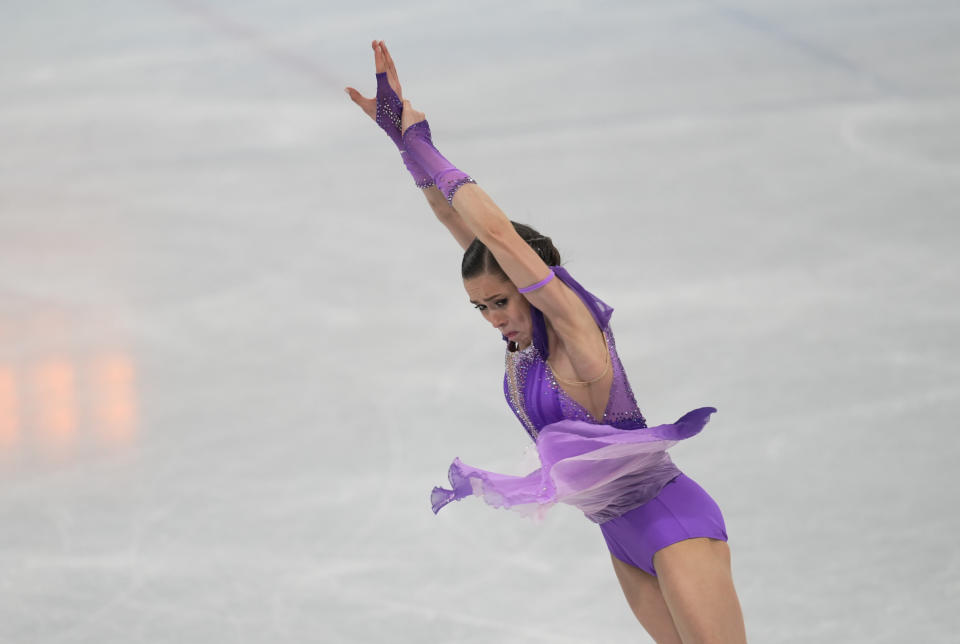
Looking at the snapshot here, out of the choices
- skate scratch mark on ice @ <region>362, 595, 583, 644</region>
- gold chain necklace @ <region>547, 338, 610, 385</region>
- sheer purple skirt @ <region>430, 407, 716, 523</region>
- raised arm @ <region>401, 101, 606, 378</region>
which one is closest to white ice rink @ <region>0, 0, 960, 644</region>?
skate scratch mark on ice @ <region>362, 595, 583, 644</region>

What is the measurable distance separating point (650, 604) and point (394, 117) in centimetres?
125

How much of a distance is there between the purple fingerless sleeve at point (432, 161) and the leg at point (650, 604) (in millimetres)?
961

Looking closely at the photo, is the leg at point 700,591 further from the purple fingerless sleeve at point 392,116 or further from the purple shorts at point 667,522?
the purple fingerless sleeve at point 392,116

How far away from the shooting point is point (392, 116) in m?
2.96

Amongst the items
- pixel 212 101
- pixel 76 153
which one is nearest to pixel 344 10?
pixel 212 101

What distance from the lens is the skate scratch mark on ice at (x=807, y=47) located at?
24.0 ft

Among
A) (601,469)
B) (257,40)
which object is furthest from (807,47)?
(601,469)

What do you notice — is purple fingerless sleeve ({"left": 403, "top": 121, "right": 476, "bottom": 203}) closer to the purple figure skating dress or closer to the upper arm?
the upper arm

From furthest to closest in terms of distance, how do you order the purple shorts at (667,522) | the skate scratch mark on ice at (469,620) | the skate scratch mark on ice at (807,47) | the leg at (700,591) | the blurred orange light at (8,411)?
the skate scratch mark on ice at (807,47)
the blurred orange light at (8,411)
the skate scratch mark on ice at (469,620)
the purple shorts at (667,522)
the leg at (700,591)

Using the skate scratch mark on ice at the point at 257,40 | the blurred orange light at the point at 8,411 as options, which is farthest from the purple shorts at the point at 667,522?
the skate scratch mark on ice at the point at 257,40

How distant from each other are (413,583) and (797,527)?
122cm

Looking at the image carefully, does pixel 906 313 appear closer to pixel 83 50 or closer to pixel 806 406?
pixel 806 406

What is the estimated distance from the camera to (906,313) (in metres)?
5.18

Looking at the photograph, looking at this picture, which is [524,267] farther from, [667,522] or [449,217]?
[667,522]
